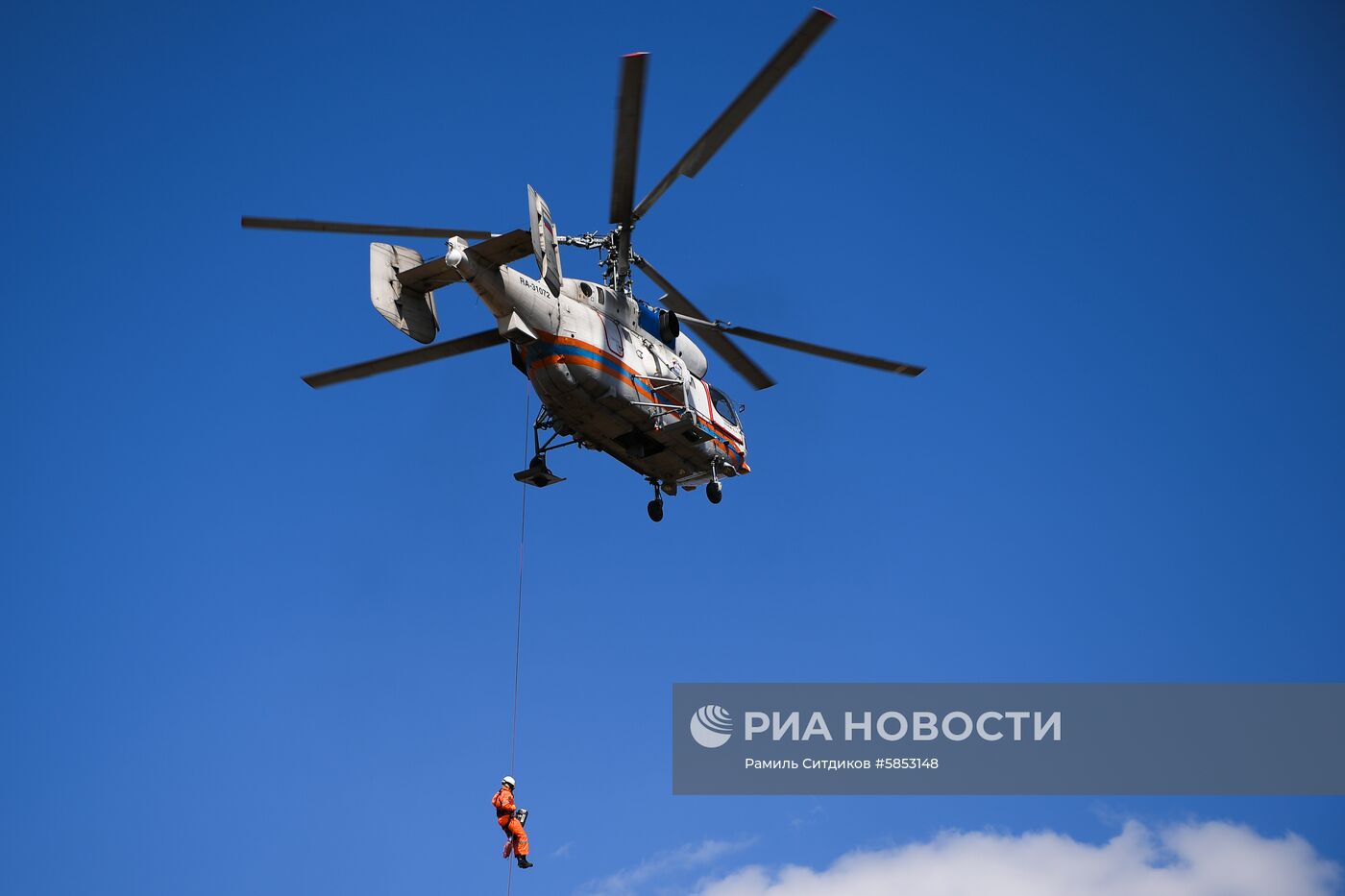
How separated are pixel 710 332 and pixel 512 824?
388 inches

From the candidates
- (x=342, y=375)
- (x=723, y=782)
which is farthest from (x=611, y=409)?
(x=723, y=782)

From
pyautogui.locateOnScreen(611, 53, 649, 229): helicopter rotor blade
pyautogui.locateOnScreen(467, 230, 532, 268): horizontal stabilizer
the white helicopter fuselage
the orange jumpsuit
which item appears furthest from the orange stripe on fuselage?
the orange jumpsuit

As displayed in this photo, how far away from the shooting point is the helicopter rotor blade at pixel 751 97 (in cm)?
2297

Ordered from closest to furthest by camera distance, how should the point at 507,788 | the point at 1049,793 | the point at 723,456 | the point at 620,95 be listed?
the point at 620,95 < the point at 507,788 < the point at 723,456 < the point at 1049,793

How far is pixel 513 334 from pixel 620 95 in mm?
4293

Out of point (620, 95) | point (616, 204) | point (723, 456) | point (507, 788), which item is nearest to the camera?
point (620, 95)

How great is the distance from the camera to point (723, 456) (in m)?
30.6

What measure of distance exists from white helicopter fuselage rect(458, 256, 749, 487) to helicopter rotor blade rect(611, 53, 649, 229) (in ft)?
6.01

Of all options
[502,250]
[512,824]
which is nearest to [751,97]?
[502,250]

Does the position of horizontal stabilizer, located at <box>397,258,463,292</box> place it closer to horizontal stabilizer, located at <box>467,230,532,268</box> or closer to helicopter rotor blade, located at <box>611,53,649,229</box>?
horizontal stabilizer, located at <box>467,230,532,268</box>

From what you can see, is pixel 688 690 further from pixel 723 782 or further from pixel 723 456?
pixel 723 456

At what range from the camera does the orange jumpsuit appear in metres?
25.1

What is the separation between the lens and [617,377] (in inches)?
1079

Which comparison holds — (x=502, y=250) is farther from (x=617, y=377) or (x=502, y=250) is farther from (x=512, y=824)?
(x=512, y=824)
